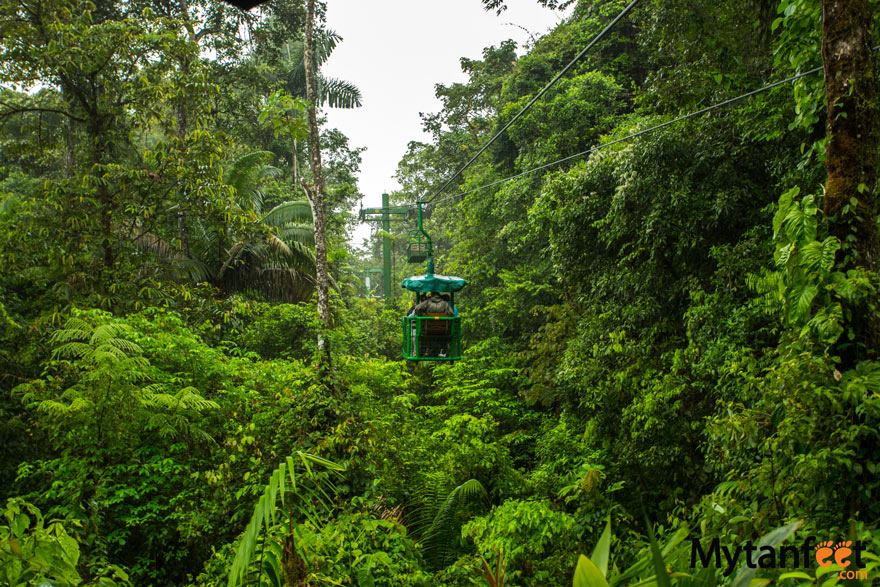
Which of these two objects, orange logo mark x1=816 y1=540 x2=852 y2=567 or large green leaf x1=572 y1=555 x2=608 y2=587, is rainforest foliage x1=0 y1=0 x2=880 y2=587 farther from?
large green leaf x1=572 y1=555 x2=608 y2=587

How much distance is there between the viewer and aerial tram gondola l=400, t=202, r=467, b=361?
10406mm

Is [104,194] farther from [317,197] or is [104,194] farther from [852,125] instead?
[852,125]

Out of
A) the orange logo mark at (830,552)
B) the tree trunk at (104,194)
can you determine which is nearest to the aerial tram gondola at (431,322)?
the tree trunk at (104,194)

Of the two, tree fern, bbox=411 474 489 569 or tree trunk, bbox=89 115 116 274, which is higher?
tree trunk, bbox=89 115 116 274

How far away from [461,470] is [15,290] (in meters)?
8.81

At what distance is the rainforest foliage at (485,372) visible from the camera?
4.09 m

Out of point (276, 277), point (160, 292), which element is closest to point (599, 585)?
point (160, 292)

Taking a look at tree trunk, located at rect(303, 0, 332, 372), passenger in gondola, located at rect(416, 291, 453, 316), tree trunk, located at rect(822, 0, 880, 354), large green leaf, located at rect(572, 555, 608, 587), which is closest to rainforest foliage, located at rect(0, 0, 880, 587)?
tree trunk, located at rect(822, 0, 880, 354)

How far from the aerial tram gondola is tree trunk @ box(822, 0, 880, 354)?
22.5 ft

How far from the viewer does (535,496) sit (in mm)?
9078

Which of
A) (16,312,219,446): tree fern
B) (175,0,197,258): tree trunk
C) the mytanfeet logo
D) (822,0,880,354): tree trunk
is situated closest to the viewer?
the mytanfeet logo

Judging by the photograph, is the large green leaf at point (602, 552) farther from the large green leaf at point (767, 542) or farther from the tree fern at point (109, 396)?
the tree fern at point (109, 396)

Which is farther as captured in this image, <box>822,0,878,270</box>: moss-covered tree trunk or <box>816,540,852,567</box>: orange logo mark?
<box>822,0,878,270</box>: moss-covered tree trunk

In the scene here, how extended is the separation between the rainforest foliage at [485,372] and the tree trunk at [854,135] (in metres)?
0.03
